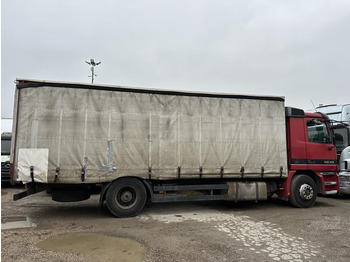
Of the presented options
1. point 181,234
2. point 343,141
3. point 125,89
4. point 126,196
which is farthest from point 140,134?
point 343,141

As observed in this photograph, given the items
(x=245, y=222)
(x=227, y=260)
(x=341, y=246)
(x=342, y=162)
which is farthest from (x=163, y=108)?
(x=342, y=162)

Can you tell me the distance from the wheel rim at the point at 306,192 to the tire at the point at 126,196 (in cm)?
455

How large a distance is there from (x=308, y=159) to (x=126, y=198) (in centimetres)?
537

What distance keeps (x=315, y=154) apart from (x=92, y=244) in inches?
265

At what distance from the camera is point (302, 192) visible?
817cm

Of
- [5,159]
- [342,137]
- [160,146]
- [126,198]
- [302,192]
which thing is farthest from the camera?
[5,159]

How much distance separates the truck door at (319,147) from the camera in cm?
838

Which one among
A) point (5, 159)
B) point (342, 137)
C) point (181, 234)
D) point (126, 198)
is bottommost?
point (181, 234)

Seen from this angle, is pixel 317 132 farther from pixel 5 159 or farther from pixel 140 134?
pixel 5 159

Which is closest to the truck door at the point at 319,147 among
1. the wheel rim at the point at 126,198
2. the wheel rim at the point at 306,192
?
the wheel rim at the point at 306,192

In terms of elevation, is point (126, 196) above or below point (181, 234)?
above

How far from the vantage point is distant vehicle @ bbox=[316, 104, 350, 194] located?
382 inches

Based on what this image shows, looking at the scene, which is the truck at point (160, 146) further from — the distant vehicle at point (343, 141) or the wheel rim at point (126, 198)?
the distant vehicle at point (343, 141)

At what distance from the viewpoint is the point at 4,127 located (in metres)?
13.9
